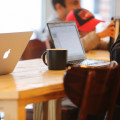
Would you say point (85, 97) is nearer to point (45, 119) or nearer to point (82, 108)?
point (82, 108)

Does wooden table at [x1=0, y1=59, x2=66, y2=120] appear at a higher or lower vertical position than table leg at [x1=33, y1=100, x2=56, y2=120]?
higher

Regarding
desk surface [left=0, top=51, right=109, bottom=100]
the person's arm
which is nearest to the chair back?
desk surface [left=0, top=51, right=109, bottom=100]

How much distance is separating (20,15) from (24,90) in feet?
13.0

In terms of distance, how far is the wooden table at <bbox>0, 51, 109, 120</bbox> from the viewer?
1260mm

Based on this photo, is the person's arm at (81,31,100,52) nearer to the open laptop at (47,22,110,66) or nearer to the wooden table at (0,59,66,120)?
the open laptop at (47,22,110,66)

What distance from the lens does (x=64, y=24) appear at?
6.69 ft

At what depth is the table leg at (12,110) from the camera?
126 centimetres

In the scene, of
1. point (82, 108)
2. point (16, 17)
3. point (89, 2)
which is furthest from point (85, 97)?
point (89, 2)

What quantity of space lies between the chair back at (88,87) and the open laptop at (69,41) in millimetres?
540

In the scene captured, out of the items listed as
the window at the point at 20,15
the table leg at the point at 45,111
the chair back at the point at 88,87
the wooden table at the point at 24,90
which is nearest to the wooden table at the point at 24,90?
the wooden table at the point at 24,90

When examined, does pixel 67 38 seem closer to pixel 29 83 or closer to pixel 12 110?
pixel 29 83

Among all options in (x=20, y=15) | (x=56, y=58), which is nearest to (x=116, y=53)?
(x=56, y=58)

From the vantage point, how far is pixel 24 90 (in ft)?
4.16

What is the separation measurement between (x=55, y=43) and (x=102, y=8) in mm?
4512
